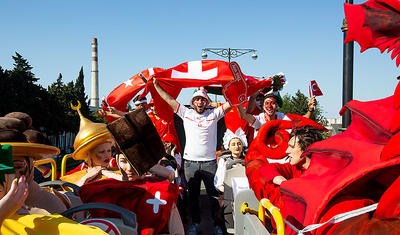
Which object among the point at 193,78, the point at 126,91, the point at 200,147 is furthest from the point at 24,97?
the point at 200,147

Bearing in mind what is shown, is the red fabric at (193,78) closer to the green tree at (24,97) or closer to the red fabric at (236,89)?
the red fabric at (236,89)

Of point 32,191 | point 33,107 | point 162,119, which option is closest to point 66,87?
→ point 33,107

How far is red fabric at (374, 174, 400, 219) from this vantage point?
1276mm

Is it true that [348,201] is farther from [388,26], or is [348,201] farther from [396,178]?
[388,26]

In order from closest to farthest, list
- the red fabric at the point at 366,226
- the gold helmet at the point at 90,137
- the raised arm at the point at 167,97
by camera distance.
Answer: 1. the red fabric at the point at 366,226
2. the gold helmet at the point at 90,137
3. the raised arm at the point at 167,97

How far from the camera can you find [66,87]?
34.9 meters

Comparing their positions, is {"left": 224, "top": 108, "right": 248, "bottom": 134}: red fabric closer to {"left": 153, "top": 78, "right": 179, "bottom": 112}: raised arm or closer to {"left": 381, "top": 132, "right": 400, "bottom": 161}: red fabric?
{"left": 153, "top": 78, "right": 179, "bottom": 112}: raised arm

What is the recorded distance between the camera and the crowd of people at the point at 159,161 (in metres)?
2.09

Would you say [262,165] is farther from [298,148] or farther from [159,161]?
[159,161]

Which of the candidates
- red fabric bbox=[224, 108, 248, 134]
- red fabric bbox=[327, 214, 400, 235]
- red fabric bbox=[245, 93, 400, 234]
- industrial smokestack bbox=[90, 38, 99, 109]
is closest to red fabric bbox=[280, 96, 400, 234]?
red fabric bbox=[245, 93, 400, 234]

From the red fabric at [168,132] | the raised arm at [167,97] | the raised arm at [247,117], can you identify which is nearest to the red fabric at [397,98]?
the raised arm at [247,117]

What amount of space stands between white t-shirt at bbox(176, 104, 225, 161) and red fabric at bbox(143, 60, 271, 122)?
774mm

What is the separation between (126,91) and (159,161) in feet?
10.6

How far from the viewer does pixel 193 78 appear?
5.75 metres
